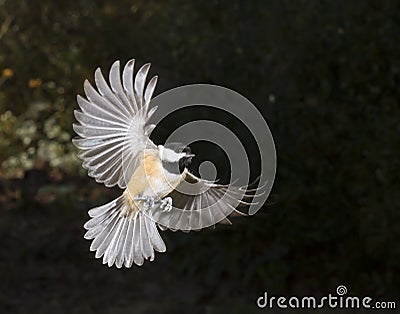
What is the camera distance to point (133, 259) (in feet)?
3.45

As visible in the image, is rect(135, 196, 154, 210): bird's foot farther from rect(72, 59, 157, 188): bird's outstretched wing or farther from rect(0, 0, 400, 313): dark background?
rect(0, 0, 400, 313): dark background

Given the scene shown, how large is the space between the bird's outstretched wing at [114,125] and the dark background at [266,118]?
3.36 meters

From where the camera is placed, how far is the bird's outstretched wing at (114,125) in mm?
1063

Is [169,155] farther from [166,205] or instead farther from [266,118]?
[266,118]

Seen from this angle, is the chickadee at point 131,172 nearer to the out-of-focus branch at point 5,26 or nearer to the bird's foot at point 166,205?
the bird's foot at point 166,205

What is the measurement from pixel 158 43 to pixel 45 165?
80.9 inches

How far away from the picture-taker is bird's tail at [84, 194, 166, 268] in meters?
1.07

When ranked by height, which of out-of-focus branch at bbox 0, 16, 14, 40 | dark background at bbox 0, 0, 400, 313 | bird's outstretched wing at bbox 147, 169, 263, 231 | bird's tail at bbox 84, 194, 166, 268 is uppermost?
out-of-focus branch at bbox 0, 16, 14, 40

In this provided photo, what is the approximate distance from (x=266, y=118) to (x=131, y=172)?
11.3 ft

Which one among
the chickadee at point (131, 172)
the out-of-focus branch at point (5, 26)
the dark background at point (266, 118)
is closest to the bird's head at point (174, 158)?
the chickadee at point (131, 172)

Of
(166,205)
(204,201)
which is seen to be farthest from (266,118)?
(166,205)

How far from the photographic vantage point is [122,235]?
1.14m

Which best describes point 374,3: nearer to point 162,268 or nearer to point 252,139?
point 252,139

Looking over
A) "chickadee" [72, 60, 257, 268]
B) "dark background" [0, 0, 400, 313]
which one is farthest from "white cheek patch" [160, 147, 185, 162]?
"dark background" [0, 0, 400, 313]
